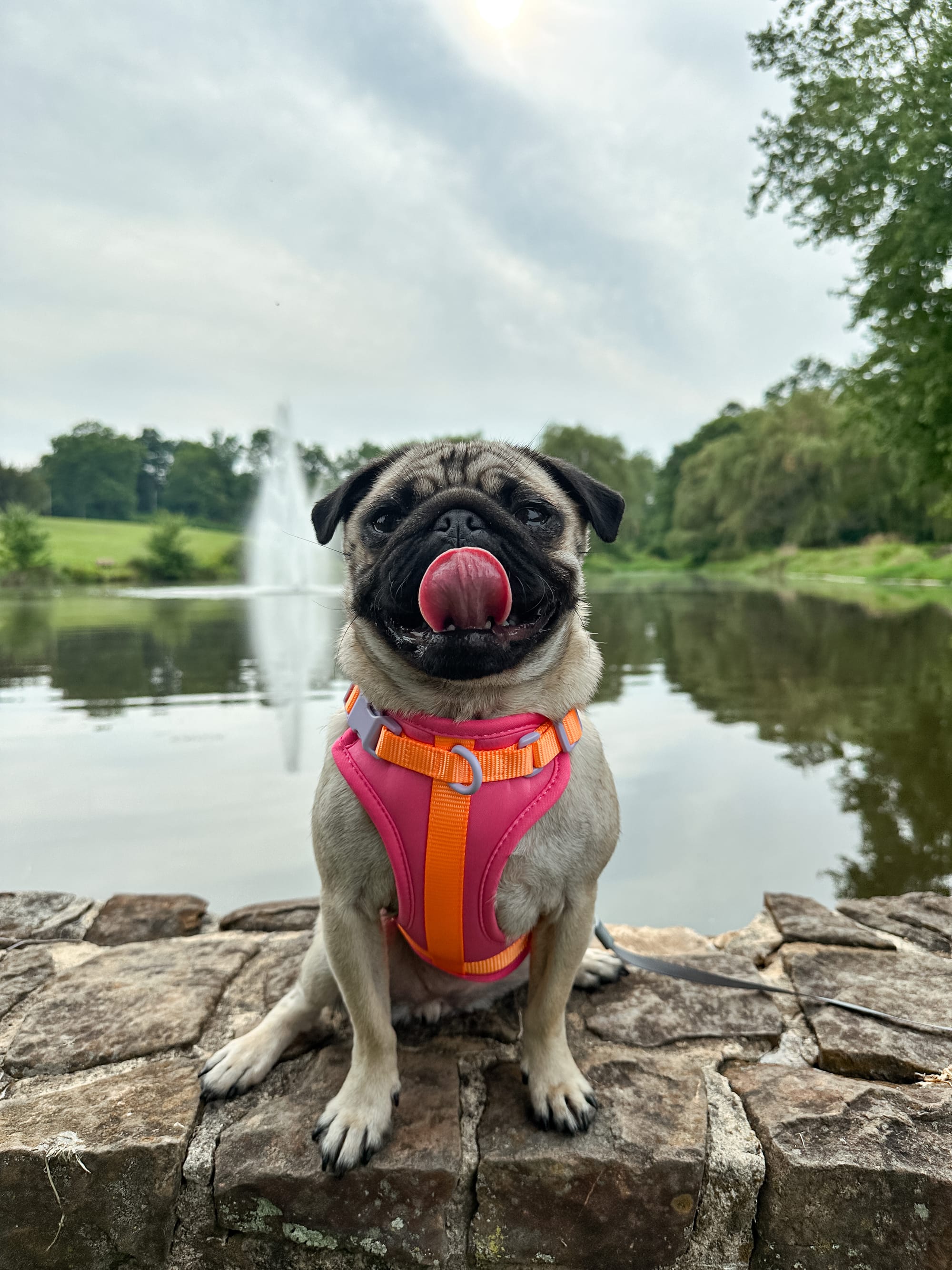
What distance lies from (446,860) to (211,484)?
81770mm

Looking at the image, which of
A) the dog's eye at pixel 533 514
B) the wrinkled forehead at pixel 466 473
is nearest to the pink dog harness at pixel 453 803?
the dog's eye at pixel 533 514

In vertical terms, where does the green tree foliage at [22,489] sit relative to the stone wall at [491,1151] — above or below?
above

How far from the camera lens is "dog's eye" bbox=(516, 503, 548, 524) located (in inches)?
87.4

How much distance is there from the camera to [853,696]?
780 centimetres

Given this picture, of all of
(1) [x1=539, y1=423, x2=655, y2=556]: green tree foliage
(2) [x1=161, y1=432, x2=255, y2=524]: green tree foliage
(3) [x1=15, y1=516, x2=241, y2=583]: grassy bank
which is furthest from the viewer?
(2) [x1=161, y1=432, x2=255, y2=524]: green tree foliage

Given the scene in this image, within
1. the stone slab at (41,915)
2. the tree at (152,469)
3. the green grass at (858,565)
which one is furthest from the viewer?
the tree at (152,469)

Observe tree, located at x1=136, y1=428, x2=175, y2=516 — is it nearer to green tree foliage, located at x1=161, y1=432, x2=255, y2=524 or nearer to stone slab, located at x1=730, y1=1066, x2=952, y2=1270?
green tree foliage, located at x1=161, y1=432, x2=255, y2=524

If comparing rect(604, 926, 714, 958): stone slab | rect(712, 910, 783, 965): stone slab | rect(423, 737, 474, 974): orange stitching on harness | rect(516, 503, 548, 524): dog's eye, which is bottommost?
rect(604, 926, 714, 958): stone slab

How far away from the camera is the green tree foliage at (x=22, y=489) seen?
206 ft

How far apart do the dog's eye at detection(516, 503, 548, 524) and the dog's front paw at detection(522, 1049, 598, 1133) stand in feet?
5.22

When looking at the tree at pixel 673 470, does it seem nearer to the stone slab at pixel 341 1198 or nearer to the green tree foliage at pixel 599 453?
the green tree foliage at pixel 599 453

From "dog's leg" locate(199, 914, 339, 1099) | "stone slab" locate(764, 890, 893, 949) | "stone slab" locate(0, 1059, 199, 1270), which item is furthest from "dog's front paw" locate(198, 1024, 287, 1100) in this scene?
"stone slab" locate(764, 890, 893, 949)

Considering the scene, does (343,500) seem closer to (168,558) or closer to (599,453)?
(599,453)

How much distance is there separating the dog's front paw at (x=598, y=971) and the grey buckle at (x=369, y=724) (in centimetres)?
122
